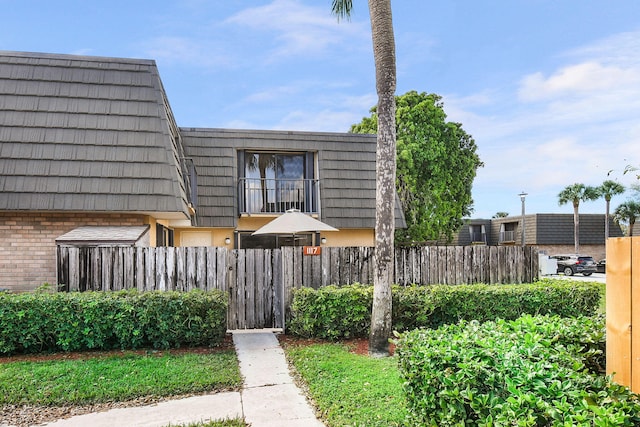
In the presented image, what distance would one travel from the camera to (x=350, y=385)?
581 centimetres

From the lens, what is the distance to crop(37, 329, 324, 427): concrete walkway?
4.86m

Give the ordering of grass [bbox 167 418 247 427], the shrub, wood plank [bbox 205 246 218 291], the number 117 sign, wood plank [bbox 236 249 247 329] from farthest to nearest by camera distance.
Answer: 1. the number 117 sign
2. wood plank [bbox 236 249 247 329]
3. wood plank [bbox 205 246 218 291]
4. the shrub
5. grass [bbox 167 418 247 427]

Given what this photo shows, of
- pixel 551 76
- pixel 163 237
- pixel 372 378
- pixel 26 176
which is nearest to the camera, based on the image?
pixel 372 378

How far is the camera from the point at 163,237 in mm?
13672

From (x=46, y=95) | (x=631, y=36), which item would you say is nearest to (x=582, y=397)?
(x=631, y=36)

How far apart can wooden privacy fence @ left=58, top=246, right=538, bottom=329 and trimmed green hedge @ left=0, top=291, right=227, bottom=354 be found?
956mm

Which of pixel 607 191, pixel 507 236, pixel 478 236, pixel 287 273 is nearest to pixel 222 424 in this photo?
pixel 287 273

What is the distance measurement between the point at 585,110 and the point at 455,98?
14.1 meters

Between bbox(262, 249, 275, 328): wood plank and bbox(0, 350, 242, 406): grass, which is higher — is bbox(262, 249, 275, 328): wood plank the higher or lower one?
the higher one

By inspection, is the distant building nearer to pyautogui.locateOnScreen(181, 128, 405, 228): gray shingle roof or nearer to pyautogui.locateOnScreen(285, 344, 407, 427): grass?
pyautogui.locateOnScreen(181, 128, 405, 228): gray shingle roof

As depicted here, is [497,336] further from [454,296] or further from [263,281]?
[263,281]

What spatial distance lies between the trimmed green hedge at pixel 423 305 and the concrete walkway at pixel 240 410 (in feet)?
6.37

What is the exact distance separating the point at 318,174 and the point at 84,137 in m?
8.14

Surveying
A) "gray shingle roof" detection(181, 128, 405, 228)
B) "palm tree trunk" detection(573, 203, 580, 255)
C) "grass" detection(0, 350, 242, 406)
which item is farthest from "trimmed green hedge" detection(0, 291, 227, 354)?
"palm tree trunk" detection(573, 203, 580, 255)
